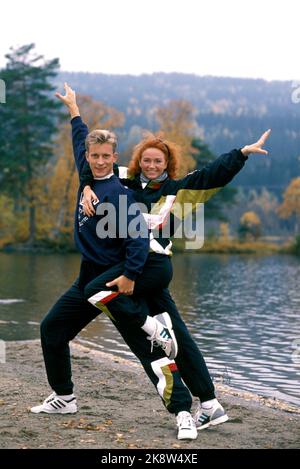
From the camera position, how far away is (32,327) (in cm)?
1361

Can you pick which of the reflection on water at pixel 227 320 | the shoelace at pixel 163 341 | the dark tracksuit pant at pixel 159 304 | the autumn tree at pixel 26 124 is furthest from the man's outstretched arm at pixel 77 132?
the autumn tree at pixel 26 124

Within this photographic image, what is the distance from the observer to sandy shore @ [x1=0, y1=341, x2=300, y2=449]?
5422 mm

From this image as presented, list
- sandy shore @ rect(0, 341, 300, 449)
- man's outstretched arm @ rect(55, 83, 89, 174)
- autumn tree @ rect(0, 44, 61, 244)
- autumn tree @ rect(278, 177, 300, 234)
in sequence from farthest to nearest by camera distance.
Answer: autumn tree @ rect(278, 177, 300, 234) → autumn tree @ rect(0, 44, 61, 244) → man's outstretched arm @ rect(55, 83, 89, 174) → sandy shore @ rect(0, 341, 300, 449)

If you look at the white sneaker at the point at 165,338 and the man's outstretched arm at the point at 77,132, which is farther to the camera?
the man's outstretched arm at the point at 77,132

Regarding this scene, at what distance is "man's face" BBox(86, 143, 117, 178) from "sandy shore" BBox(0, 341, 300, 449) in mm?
1833

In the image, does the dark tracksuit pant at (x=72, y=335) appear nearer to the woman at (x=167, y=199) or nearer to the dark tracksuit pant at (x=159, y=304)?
the dark tracksuit pant at (x=159, y=304)

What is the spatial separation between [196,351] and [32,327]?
26.2ft

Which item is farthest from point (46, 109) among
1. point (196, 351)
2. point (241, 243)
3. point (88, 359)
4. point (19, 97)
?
point (196, 351)

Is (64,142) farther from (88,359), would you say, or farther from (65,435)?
(65,435)

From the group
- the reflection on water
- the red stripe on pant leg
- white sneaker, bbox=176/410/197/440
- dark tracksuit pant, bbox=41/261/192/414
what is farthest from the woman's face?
the reflection on water

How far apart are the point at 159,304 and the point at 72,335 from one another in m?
0.76

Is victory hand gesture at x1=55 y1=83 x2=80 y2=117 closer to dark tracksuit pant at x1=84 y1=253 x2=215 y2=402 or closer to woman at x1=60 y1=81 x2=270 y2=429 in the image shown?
woman at x1=60 y1=81 x2=270 y2=429

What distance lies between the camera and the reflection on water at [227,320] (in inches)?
399

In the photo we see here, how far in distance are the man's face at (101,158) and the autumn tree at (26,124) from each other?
48455 mm
